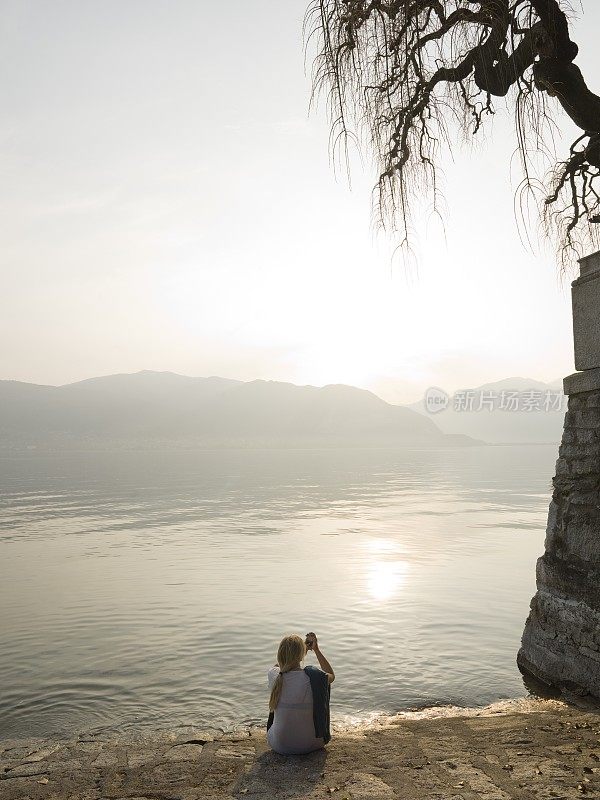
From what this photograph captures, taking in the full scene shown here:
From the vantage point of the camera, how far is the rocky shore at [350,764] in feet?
19.2

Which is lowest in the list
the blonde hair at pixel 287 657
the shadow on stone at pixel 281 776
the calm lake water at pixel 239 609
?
the calm lake water at pixel 239 609

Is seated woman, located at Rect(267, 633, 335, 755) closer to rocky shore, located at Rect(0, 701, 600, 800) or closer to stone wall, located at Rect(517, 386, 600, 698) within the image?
rocky shore, located at Rect(0, 701, 600, 800)

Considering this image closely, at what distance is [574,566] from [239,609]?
966 centimetres

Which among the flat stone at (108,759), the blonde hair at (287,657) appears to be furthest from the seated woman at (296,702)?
the flat stone at (108,759)

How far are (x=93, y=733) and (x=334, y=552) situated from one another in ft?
59.7

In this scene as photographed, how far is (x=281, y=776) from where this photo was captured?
6.41m

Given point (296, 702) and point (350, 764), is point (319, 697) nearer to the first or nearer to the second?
point (296, 702)

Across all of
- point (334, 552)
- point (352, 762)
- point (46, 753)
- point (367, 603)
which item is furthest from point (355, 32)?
point (334, 552)

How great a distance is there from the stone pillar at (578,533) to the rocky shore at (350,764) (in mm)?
754

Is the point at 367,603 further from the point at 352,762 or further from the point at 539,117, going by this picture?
the point at 539,117

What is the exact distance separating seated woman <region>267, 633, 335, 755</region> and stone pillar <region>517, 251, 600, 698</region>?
150 inches

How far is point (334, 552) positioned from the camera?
26781 mm

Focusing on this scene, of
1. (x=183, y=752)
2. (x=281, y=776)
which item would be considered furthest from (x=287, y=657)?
(x=183, y=752)

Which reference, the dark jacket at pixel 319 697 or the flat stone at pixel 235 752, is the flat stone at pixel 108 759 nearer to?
the flat stone at pixel 235 752
